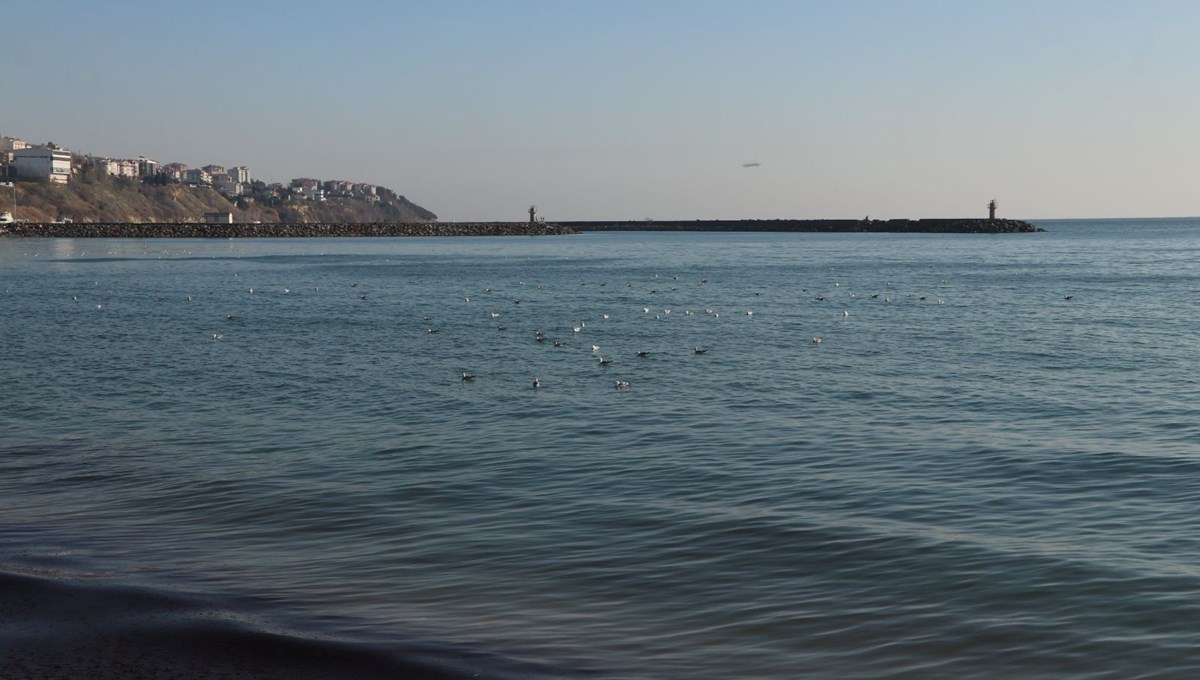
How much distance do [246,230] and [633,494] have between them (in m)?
165

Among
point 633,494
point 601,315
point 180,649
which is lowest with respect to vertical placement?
point 633,494

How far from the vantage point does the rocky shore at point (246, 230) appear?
15150 cm

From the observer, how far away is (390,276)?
71.1 meters

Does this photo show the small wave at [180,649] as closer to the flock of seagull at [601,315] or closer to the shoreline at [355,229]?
the flock of seagull at [601,315]

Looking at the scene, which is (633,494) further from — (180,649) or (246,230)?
(246,230)

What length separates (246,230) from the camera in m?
170

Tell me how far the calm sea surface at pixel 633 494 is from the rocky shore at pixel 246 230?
422 ft

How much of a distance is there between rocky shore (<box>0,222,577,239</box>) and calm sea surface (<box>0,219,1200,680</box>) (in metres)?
129

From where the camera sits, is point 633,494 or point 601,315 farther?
point 601,315

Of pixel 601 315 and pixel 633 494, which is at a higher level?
pixel 601 315

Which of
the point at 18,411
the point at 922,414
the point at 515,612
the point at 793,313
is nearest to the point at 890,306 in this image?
the point at 793,313

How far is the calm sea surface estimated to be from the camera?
9375 millimetres

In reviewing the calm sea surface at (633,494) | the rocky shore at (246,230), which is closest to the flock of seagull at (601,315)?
the calm sea surface at (633,494)

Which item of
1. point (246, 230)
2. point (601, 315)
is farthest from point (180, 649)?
point (246, 230)
